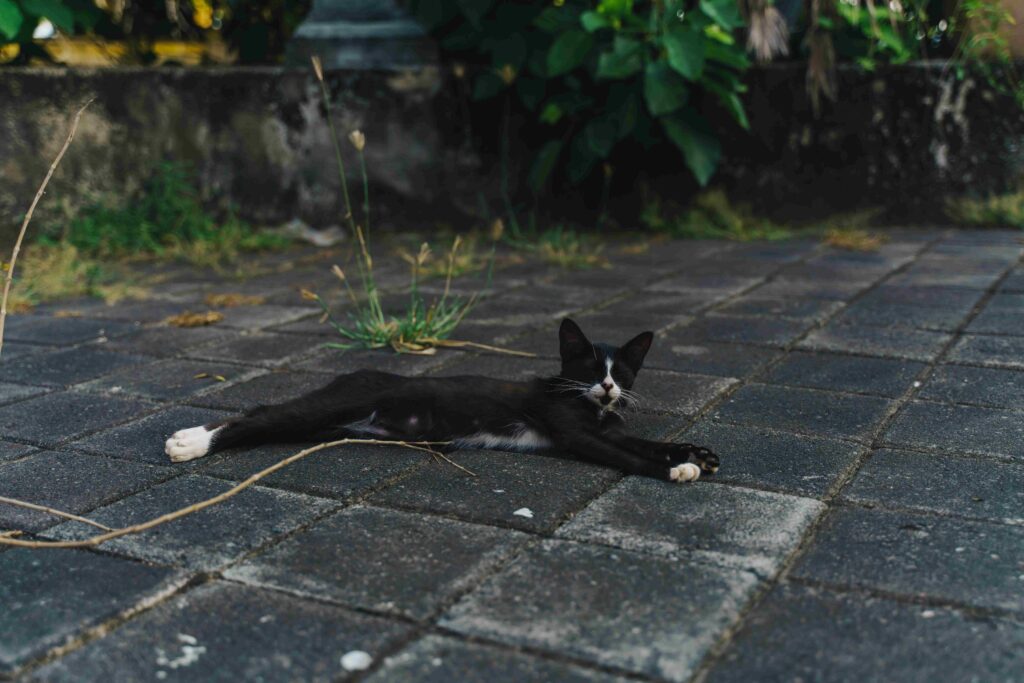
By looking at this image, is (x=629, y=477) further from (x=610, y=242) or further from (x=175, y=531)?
(x=610, y=242)

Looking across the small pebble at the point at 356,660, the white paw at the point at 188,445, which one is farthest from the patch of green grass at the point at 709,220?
the small pebble at the point at 356,660

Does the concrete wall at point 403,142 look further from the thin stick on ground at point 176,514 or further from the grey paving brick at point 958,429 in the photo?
the thin stick on ground at point 176,514

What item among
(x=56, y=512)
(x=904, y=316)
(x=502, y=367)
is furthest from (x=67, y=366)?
(x=904, y=316)

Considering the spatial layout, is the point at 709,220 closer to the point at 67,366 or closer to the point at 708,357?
the point at 708,357

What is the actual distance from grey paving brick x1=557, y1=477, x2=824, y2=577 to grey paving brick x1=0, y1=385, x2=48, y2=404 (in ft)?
6.66

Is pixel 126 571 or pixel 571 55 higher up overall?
pixel 571 55

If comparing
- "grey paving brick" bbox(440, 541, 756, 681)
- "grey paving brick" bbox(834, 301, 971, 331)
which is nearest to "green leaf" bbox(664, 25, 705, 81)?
"grey paving brick" bbox(834, 301, 971, 331)

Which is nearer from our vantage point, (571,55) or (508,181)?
(571,55)

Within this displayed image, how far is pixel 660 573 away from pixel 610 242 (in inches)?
186

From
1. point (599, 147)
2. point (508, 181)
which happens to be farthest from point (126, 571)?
point (508, 181)

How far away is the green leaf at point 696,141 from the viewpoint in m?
6.14

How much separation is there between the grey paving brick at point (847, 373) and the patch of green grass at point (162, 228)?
3.73 meters

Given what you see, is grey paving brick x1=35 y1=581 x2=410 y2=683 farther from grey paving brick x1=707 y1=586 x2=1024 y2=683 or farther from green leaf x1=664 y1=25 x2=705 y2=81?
green leaf x1=664 y1=25 x2=705 y2=81

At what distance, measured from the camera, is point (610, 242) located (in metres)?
6.58
